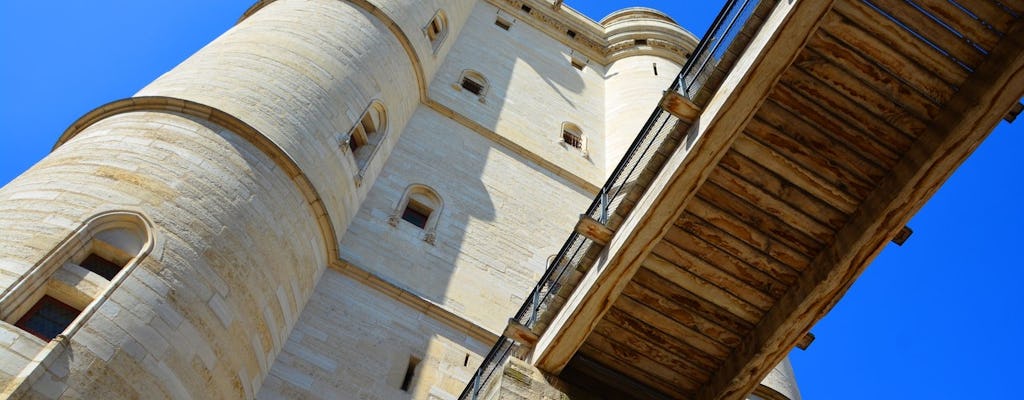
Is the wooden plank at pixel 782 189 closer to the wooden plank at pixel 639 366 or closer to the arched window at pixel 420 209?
the wooden plank at pixel 639 366

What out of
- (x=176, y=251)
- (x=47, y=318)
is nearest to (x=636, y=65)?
(x=176, y=251)

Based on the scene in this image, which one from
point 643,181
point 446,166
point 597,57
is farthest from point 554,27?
point 643,181

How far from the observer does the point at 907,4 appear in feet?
22.1

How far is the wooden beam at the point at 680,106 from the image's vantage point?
23.3ft

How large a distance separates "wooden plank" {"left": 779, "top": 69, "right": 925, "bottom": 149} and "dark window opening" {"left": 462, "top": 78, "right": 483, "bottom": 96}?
1024 centimetres

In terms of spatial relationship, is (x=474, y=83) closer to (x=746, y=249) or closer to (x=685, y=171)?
(x=746, y=249)

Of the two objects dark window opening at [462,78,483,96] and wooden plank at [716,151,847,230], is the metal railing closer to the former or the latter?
wooden plank at [716,151,847,230]

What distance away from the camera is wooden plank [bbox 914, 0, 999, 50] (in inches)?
260

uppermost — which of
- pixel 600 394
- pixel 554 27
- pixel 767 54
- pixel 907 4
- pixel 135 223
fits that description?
pixel 554 27

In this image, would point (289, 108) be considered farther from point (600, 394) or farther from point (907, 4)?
point (907, 4)

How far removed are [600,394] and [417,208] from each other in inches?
212

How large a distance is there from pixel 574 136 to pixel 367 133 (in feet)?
21.4

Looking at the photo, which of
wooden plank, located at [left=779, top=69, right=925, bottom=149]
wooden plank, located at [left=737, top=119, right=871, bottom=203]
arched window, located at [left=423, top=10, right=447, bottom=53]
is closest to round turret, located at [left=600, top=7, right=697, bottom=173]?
arched window, located at [left=423, top=10, right=447, bottom=53]

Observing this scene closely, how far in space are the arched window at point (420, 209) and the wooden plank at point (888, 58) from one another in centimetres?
625
